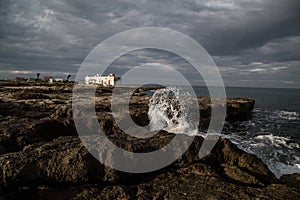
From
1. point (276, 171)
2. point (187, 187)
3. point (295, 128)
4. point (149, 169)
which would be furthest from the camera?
point (295, 128)

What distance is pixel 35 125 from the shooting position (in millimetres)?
7629

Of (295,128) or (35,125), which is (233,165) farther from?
(295,128)

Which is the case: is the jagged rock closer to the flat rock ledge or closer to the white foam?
the flat rock ledge

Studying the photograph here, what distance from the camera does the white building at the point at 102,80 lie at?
74.2 meters

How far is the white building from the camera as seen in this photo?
7416 cm

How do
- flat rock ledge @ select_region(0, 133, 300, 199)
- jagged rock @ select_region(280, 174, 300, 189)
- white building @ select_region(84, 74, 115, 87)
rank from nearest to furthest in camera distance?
flat rock ledge @ select_region(0, 133, 300, 199) → jagged rock @ select_region(280, 174, 300, 189) → white building @ select_region(84, 74, 115, 87)

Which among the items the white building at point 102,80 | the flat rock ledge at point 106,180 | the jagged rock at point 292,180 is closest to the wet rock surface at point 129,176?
the flat rock ledge at point 106,180

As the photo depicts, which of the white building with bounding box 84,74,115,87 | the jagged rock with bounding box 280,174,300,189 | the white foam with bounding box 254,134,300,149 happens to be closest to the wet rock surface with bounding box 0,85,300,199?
the jagged rock with bounding box 280,174,300,189

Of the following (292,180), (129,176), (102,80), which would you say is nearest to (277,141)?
(292,180)

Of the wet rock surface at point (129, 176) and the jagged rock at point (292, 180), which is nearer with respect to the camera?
the wet rock surface at point (129, 176)

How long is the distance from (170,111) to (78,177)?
516 inches

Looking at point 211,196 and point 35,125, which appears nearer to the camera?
point 211,196

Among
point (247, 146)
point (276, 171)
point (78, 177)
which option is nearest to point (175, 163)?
point (78, 177)

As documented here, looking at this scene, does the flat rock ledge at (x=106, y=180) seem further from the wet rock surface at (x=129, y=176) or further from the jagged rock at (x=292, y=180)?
the jagged rock at (x=292, y=180)
